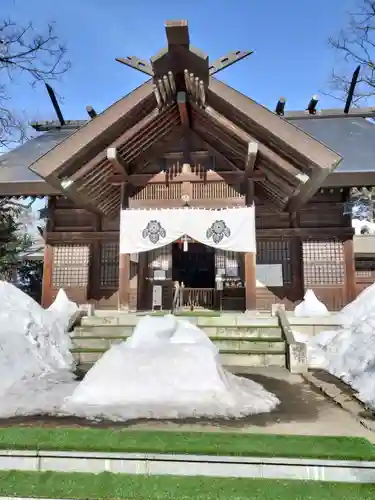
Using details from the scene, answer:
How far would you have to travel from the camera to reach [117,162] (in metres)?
10.1

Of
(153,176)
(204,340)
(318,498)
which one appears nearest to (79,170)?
(153,176)

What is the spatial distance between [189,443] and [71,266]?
10469mm

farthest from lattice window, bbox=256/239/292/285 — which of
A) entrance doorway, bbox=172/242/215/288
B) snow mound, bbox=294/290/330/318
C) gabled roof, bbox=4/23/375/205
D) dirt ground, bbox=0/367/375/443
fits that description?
dirt ground, bbox=0/367/375/443

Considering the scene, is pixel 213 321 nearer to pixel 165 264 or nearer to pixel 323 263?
pixel 165 264

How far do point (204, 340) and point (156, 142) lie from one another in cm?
774

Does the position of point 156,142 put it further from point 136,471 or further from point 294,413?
point 136,471

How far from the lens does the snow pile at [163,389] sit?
4.25m

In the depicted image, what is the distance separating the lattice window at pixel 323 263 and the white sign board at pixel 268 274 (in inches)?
31.3

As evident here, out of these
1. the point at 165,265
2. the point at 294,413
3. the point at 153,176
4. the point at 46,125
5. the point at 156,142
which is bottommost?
the point at 294,413

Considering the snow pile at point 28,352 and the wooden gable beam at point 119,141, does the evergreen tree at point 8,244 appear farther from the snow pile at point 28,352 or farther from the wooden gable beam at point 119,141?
the snow pile at point 28,352

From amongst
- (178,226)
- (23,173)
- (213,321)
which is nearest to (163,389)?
(213,321)

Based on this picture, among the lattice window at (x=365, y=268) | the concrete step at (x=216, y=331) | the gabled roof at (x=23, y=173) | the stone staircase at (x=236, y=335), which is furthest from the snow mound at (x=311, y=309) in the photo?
the lattice window at (x=365, y=268)

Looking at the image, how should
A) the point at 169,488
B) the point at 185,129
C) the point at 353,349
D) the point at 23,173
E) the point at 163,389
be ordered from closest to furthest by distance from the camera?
the point at 169,488 → the point at 163,389 → the point at 353,349 → the point at 185,129 → the point at 23,173

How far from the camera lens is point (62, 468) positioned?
9.87ft
